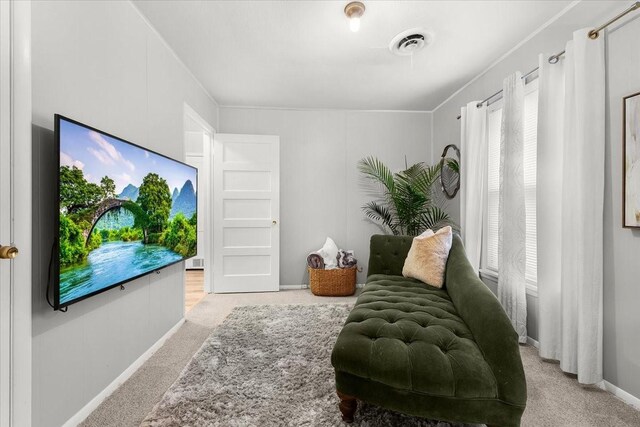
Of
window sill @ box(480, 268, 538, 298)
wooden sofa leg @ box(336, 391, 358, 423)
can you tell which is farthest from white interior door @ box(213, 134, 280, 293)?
wooden sofa leg @ box(336, 391, 358, 423)

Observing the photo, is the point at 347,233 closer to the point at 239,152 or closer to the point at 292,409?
the point at 239,152

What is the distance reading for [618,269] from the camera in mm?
1669

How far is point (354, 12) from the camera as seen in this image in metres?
1.95

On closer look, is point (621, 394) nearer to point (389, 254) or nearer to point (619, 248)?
point (619, 248)

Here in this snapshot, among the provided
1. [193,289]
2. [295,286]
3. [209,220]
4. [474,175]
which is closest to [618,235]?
[474,175]

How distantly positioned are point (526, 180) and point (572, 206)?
2.15 ft

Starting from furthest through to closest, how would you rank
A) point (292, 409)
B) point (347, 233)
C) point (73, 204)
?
point (347, 233), point (292, 409), point (73, 204)

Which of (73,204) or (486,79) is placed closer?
(73,204)

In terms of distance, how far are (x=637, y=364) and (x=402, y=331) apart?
53.7 inches

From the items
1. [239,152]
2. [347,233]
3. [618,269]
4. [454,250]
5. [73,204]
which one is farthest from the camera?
[347,233]

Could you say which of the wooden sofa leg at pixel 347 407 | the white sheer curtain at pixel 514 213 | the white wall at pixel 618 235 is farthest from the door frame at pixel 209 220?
the white wall at pixel 618 235

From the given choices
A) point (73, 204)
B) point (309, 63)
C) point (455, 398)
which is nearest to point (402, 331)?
point (455, 398)

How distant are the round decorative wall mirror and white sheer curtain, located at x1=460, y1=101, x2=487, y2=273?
1.10 feet

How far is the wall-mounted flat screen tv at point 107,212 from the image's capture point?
1.31 metres
